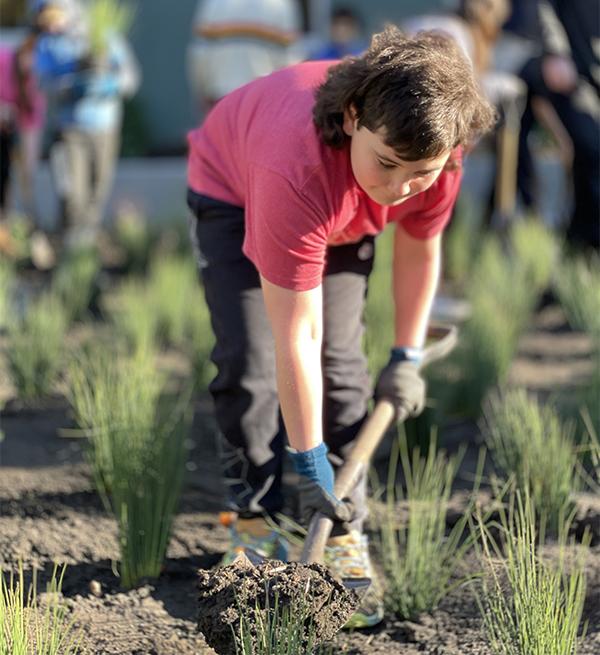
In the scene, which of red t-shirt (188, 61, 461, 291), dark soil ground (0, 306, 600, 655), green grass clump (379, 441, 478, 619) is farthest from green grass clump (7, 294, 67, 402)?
green grass clump (379, 441, 478, 619)

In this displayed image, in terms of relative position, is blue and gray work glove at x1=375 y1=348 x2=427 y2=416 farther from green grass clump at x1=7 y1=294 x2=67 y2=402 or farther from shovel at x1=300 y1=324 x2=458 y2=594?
green grass clump at x1=7 y1=294 x2=67 y2=402

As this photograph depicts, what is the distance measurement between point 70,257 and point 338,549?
3.09 meters

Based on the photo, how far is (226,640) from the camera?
1985 millimetres

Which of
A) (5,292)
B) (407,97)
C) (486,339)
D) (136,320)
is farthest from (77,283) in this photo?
(407,97)

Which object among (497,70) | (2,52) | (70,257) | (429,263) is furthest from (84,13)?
(429,263)

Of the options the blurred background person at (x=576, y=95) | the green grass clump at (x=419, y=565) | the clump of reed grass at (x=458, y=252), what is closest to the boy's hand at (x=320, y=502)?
the green grass clump at (x=419, y=565)

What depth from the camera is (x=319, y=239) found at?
215 centimetres

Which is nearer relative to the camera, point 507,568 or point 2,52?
point 507,568

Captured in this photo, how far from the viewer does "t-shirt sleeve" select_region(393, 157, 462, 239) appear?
2.39 meters

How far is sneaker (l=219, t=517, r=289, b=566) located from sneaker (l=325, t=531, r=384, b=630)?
16 cm

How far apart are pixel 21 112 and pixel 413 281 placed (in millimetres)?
3907

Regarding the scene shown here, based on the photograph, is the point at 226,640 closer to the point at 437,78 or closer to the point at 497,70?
the point at 437,78

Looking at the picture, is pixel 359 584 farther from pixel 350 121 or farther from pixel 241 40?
pixel 241 40

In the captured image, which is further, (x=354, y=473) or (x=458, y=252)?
(x=458, y=252)
